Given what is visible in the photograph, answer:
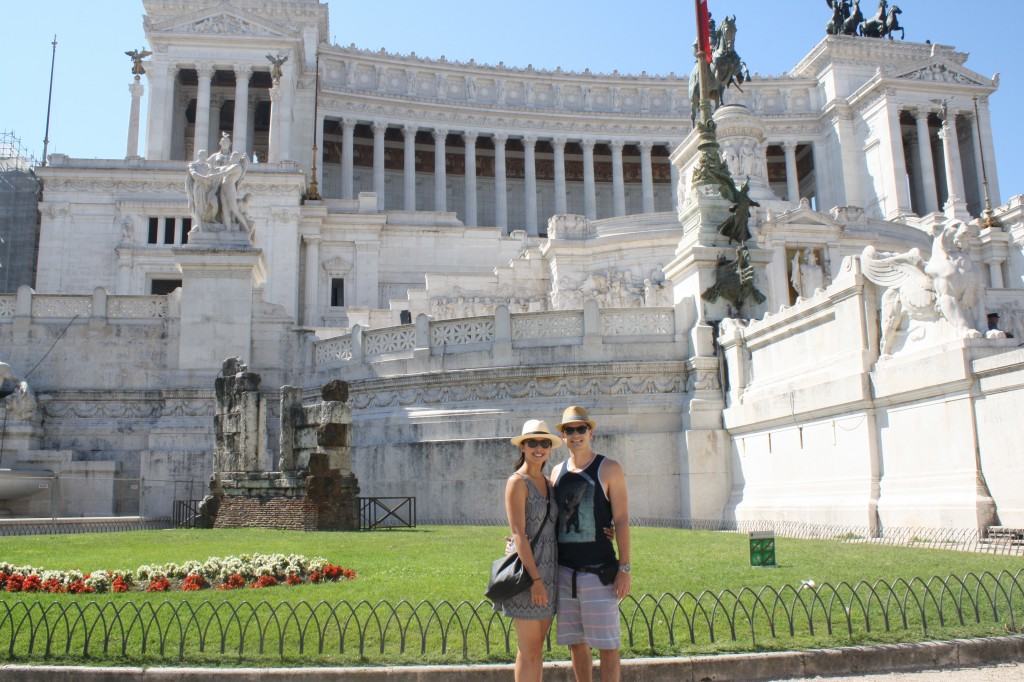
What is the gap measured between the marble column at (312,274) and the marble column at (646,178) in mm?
40106

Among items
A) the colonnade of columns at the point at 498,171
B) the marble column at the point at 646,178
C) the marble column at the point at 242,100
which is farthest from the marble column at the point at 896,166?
the marble column at the point at 242,100

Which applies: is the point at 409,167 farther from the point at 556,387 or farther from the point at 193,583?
the point at 193,583

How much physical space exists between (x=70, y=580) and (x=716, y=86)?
24.2 m

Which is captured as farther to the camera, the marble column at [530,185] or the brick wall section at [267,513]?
the marble column at [530,185]

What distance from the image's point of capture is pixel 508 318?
25500 mm

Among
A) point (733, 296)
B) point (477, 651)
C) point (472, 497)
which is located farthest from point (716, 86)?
point (477, 651)

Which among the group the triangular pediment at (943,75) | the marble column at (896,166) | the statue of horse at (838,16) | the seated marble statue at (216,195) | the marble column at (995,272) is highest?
the statue of horse at (838,16)

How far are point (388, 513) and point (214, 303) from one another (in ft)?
38.7

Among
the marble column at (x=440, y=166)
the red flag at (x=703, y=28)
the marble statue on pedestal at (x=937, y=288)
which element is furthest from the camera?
the marble column at (x=440, y=166)

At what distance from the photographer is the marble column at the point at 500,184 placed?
85000 mm

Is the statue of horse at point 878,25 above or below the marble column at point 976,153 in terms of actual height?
above

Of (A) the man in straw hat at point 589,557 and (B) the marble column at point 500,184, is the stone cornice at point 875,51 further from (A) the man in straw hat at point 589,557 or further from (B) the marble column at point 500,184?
(A) the man in straw hat at point 589,557

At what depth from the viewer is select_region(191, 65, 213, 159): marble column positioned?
72000mm

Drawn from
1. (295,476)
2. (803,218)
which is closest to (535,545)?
(295,476)
